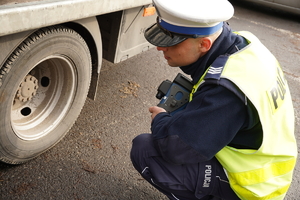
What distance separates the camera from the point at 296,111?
411 cm

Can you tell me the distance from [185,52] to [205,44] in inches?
4.5

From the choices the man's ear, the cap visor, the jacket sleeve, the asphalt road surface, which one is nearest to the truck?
the asphalt road surface

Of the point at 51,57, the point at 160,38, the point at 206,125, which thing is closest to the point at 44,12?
the point at 51,57

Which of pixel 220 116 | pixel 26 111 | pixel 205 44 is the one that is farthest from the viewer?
pixel 26 111

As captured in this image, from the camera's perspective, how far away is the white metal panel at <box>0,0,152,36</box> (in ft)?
5.35

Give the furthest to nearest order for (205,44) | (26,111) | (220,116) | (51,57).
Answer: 1. (26,111)
2. (51,57)
3. (205,44)
4. (220,116)

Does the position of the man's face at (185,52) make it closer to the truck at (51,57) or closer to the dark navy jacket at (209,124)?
the dark navy jacket at (209,124)

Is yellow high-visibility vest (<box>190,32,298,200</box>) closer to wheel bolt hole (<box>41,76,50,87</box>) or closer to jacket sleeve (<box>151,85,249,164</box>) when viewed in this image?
jacket sleeve (<box>151,85,249,164</box>)

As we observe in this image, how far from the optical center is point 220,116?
159 centimetres

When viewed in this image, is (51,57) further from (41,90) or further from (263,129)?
(263,129)

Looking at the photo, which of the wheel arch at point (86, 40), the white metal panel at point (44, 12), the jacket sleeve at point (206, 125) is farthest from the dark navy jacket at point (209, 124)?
the wheel arch at point (86, 40)

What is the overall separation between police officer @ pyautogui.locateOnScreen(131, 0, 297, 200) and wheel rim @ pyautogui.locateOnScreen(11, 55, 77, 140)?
85cm

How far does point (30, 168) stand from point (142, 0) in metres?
1.54

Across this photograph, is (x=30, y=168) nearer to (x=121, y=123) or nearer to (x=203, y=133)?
(x=121, y=123)
